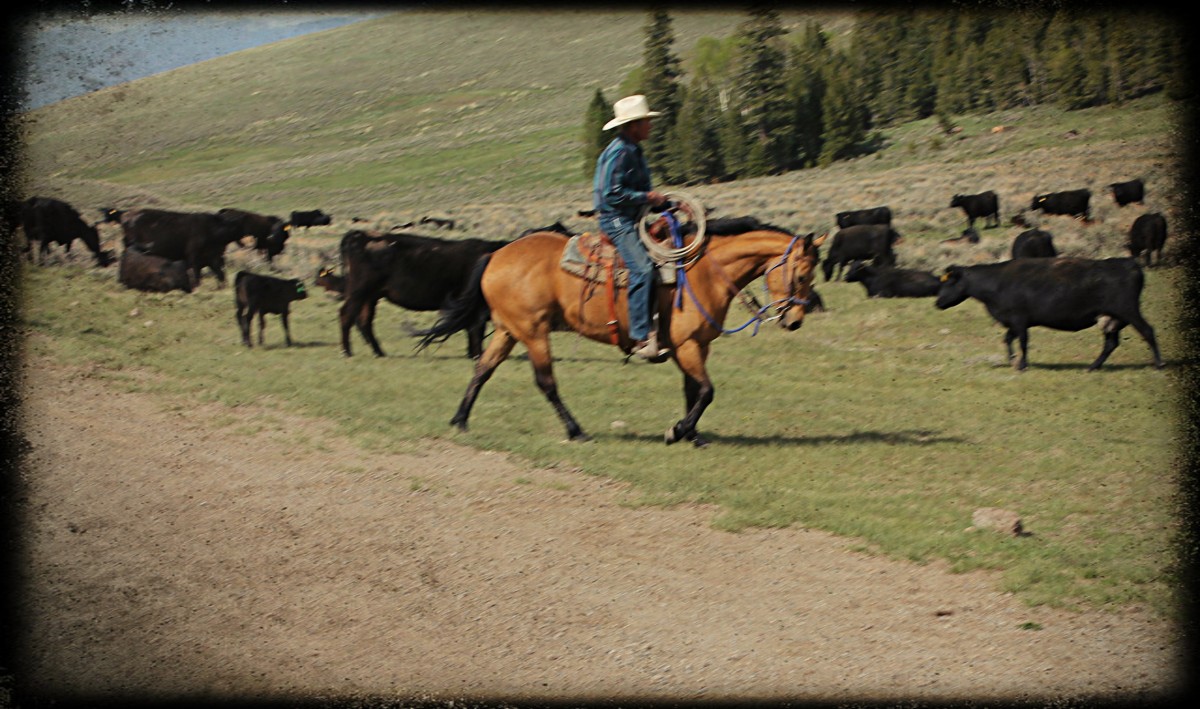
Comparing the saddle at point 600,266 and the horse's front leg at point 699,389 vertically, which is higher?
the saddle at point 600,266

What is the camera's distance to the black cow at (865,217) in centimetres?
2748

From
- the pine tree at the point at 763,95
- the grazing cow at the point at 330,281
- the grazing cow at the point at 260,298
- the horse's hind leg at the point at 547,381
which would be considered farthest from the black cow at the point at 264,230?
the pine tree at the point at 763,95

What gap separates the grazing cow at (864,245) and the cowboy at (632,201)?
14.3 metres

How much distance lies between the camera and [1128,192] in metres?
24.0

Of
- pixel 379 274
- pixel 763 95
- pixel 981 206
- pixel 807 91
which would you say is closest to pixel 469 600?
pixel 379 274

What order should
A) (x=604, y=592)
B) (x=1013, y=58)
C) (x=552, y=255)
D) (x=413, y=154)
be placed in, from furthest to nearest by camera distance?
(x=1013, y=58)
(x=413, y=154)
(x=552, y=255)
(x=604, y=592)

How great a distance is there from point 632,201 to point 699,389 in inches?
87.0

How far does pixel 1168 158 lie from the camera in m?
24.9

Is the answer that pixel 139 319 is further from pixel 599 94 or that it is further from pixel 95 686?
pixel 599 94

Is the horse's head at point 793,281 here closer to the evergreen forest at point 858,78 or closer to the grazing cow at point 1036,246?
the evergreen forest at point 858,78

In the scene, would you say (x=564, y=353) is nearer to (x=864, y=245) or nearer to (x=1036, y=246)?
(x=1036, y=246)

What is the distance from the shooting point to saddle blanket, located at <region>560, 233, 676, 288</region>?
11281 millimetres

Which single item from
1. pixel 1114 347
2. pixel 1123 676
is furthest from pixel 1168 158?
pixel 1123 676

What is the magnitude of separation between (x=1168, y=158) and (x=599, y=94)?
562 inches
